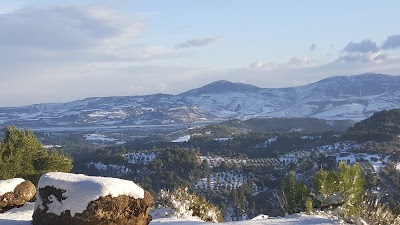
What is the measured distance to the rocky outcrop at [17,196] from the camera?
15539 mm

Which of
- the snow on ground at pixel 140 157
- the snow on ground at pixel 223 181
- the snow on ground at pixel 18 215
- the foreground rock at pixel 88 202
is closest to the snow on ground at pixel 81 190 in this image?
the foreground rock at pixel 88 202

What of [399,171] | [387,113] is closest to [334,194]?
[399,171]

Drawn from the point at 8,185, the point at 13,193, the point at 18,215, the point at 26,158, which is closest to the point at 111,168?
the point at 26,158

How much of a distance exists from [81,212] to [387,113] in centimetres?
15080

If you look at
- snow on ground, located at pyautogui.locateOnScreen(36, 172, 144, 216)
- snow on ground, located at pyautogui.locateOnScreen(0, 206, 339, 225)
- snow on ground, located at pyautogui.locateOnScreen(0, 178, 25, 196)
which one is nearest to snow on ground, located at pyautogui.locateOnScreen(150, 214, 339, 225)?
snow on ground, located at pyautogui.locateOnScreen(0, 206, 339, 225)

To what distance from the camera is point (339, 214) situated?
43.9 ft

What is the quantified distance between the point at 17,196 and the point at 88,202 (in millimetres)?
5399

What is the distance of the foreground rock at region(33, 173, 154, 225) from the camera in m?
11.8

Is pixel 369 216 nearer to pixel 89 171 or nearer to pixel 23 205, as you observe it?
pixel 23 205

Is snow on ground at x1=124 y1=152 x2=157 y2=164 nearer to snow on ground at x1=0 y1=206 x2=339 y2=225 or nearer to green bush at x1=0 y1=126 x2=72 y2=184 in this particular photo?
green bush at x1=0 y1=126 x2=72 y2=184

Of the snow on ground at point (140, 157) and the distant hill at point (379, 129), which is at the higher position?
the distant hill at point (379, 129)

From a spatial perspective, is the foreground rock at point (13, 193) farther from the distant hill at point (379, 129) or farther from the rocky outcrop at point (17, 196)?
the distant hill at point (379, 129)

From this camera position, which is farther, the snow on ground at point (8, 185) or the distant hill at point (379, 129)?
the distant hill at point (379, 129)

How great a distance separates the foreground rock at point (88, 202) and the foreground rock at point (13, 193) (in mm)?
3497
